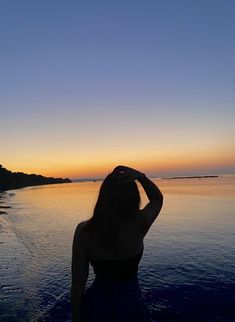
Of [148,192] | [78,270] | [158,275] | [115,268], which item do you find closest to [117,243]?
[115,268]

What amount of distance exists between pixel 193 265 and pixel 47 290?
247 inches

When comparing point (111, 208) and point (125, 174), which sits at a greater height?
point (125, 174)

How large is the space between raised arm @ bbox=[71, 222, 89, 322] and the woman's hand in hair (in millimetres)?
553

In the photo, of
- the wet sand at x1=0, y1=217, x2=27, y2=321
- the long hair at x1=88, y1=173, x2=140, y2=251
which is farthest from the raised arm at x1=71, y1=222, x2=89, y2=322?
the wet sand at x1=0, y1=217, x2=27, y2=321

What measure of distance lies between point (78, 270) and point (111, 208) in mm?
655

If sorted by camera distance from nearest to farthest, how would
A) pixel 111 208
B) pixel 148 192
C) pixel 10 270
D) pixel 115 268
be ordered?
1. pixel 111 208
2. pixel 115 268
3. pixel 148 192
4. pixel 10 270

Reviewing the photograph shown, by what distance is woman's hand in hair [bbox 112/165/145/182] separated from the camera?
3266 millimetres

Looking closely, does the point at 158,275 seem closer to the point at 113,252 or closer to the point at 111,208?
the point at 113,252

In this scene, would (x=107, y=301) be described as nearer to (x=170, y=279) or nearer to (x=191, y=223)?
(x=170, y=279)

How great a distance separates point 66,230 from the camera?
94.1 ft

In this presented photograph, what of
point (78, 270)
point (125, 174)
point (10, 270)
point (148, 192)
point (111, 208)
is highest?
point (125, 174)

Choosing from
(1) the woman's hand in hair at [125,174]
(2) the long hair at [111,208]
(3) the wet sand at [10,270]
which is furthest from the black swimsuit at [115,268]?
(3) the wet sand at [10,270]

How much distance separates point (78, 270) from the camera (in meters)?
3.40

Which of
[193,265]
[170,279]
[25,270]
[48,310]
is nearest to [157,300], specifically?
[170,279]
